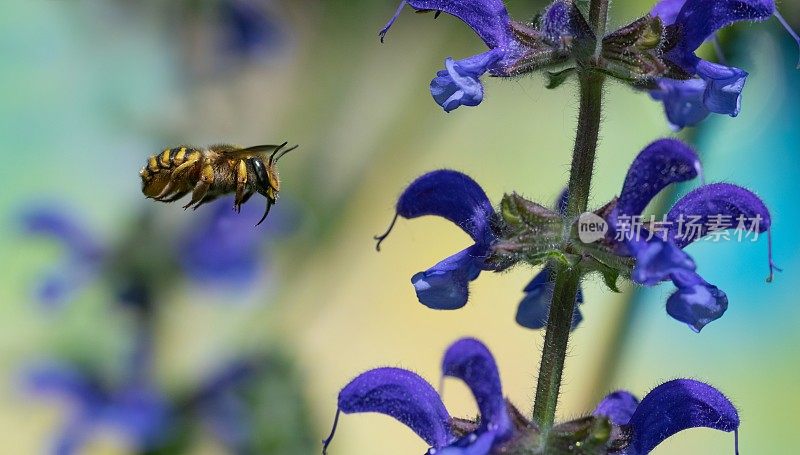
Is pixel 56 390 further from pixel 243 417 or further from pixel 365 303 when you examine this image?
pixel 365 303

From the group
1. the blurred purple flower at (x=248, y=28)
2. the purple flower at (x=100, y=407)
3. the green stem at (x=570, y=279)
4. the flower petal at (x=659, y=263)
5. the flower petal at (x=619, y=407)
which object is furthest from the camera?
the blurred purple flower at (x=248, y=28)

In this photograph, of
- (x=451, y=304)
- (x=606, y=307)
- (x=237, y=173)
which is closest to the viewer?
(x=451, y=304)

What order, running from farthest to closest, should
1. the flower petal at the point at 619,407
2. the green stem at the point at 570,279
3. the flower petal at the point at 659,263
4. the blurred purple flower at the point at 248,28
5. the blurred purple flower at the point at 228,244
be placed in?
the blurred purple flower at the point at 248,28
the blurred purple flower at the point at 228,244
the flower petal at the point at 619,407
the green stem at the point at 570,279
the flower petal at the point at 659,263

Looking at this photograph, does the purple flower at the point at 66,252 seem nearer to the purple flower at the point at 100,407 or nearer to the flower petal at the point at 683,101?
the purple flower at the point at 100,407

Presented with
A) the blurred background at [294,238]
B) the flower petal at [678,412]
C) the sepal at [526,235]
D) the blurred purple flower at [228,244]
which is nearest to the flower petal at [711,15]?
the sepal at [526,235]

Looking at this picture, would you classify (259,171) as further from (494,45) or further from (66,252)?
(66,252)

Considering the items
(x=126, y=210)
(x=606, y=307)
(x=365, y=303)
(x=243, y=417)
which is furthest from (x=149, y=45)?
(x=606, y=307)

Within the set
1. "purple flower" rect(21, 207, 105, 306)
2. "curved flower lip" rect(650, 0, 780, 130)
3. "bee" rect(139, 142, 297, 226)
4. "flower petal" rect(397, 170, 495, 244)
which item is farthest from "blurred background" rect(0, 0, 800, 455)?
"curved flower lip" rect(650, 0, 780, 130)

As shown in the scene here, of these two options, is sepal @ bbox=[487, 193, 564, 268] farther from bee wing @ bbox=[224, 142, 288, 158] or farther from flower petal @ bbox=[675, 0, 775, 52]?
bee wing @ bbox=[224, 142, 288, 158]
